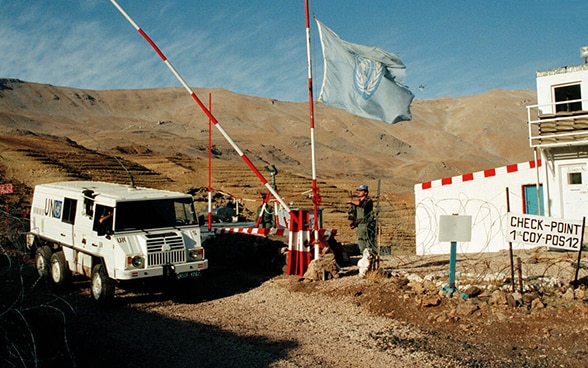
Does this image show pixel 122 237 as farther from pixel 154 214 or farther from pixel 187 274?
pixel 187 274

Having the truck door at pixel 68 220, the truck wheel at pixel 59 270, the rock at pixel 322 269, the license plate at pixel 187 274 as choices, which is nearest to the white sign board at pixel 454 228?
the rock at pixel 322 269

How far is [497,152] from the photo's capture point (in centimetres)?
12962

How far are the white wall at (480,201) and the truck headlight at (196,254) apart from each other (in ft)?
25.6

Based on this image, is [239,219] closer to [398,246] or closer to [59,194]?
[398,246]

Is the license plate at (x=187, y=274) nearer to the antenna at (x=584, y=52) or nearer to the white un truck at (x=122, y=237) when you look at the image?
the white un truck at (x=122, y=237)

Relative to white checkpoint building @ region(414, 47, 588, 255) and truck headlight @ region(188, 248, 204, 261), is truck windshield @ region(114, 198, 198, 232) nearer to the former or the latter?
truck headlight @ region(188, 248, 204, 261)

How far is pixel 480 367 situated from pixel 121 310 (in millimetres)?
6651

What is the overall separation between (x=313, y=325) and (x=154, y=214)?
4337 millimetres

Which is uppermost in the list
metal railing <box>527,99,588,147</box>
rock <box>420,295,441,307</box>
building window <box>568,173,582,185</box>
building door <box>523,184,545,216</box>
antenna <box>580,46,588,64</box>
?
antenna <box>580,46,588,64</box>

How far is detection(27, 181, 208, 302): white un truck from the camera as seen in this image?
10.6 m

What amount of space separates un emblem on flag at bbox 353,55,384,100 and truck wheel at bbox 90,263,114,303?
6486 mm

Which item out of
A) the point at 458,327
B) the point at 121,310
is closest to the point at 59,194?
the point at 121,310

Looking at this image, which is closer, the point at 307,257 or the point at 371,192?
the point at 307,257

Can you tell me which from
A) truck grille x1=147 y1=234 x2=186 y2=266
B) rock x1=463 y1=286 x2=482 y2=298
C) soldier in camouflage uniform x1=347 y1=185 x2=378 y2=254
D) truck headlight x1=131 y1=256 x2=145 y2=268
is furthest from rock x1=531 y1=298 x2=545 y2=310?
truck headlight x1=131 y1=256 x2=145 y2=268
